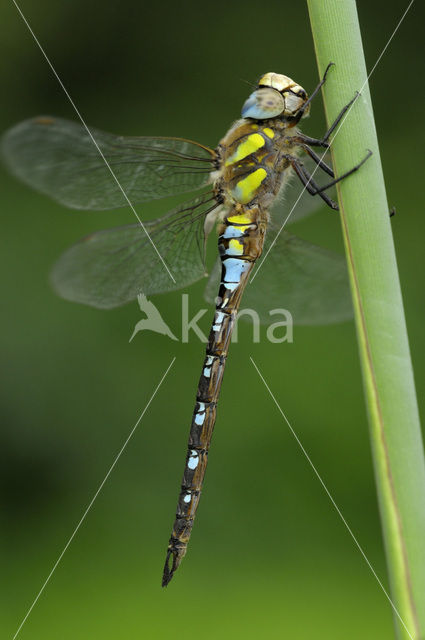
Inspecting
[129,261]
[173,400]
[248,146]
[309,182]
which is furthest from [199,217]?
[173,400]

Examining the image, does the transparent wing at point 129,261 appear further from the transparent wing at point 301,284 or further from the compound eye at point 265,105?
the compound eye at point 265,105

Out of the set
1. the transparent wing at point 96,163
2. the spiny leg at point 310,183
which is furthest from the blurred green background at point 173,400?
the spiny leg at point 310,183

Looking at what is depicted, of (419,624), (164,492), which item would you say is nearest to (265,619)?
(164,492)

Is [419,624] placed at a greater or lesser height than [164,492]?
lesser

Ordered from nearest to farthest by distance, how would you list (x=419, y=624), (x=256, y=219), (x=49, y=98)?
(x=419, y=624) < (x=256, y=219) < (x=49, y=98)

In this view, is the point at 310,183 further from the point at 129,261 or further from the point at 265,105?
the point at 129,261

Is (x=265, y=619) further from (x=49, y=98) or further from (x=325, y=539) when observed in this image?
(x=49, y=98)
